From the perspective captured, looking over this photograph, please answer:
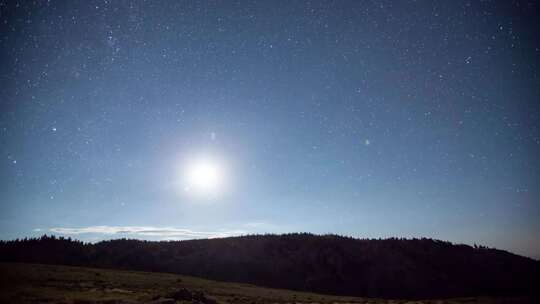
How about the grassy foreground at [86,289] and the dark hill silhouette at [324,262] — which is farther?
the dark hill silhouette at [324,262]

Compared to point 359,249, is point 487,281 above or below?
below

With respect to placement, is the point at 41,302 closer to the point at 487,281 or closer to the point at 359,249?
Result: the point at 359,249

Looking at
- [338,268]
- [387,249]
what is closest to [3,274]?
[338,268]

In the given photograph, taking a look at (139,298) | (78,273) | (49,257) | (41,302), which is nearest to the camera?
(41,302)

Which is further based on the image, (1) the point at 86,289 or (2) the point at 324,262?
(2) the point at 324,262

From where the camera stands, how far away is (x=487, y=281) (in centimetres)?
2812

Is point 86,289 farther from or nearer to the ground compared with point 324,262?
nearer to the ground

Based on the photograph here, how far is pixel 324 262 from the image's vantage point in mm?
29062

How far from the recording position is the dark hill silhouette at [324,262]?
87.0 ft

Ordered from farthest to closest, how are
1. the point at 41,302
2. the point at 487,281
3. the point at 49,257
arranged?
the point at 487,281
the point at 49,257
the point at 41,302

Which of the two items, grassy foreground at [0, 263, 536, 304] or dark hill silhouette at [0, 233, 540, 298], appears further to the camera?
dark hill silhouette at [0, 233, 540, 298]

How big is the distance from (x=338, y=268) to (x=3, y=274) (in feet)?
77.4

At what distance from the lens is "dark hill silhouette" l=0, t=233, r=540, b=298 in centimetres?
2653

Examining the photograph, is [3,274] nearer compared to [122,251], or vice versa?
[3,274]
